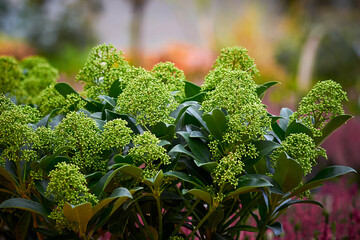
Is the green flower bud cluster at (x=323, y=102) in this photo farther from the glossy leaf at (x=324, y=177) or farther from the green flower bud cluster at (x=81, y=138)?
the green flower bud cluster at (x=81, y=138)

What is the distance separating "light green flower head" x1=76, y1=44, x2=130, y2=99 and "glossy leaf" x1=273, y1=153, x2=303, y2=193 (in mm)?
383

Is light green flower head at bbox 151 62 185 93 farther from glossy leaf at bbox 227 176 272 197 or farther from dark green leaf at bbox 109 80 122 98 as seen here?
glossy leaf at bbox 227 176 272 197

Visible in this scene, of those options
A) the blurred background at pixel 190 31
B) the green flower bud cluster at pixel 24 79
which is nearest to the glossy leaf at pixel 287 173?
the green flower bud cluster at pixel 24 79

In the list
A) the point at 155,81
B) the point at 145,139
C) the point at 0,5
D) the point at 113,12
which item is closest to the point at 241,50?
the point at 155,81

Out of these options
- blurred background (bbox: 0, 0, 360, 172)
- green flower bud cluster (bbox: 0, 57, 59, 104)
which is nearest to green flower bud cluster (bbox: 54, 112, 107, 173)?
green flower bud cluster (bbox: 0, 57, 59, 104)

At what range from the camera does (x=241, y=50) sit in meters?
0.98

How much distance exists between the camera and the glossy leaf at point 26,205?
0.72 m

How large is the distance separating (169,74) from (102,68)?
0.14 metres

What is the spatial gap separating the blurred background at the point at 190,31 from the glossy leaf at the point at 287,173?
759 centimetres

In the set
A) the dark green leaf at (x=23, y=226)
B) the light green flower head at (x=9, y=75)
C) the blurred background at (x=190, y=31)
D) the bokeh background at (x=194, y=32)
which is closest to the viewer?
the dark green leaf at (x=23, y=226)

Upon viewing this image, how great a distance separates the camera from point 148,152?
28.2 inches

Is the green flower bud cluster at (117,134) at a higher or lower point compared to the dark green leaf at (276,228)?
higher

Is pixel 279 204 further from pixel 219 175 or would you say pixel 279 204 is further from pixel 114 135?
pixel 114 135

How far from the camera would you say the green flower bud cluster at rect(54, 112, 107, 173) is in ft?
2.51
